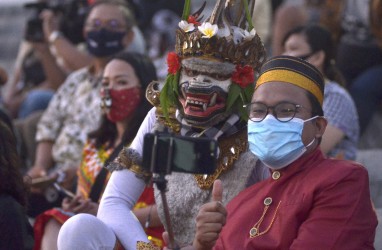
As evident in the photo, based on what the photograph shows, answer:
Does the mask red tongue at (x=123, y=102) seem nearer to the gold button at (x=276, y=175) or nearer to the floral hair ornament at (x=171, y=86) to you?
the floral hair ornament at (x=171, y=86)

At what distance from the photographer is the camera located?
31.6ft

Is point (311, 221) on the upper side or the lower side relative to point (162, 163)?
lower

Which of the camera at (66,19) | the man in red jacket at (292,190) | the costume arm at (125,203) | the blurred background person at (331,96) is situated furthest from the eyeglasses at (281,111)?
the camera at (66,19)

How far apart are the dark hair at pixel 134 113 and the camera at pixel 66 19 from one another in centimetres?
252

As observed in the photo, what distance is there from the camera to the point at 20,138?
9391mm

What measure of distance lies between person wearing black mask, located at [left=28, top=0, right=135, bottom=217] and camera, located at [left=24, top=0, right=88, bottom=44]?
96 cm

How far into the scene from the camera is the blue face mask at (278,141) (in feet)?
16.1

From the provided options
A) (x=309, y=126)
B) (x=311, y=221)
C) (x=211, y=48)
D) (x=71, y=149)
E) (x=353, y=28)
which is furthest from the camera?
(x=353, y=28)

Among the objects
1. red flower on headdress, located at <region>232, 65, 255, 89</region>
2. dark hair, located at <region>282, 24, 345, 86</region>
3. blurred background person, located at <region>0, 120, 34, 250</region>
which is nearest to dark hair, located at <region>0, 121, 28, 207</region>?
blurred background person, located at <region>0, 120, 34, 250</region>

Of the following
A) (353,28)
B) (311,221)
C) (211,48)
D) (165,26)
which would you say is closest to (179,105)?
(211,48)

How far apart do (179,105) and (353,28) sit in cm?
392

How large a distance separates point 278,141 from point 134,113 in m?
2.16

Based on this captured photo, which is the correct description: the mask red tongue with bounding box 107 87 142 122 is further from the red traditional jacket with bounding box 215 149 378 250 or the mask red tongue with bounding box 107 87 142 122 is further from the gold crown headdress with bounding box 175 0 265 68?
the red traditional jacket with bounding box 215 149 378 250

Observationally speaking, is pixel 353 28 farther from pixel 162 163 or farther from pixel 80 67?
pixel 162 163
